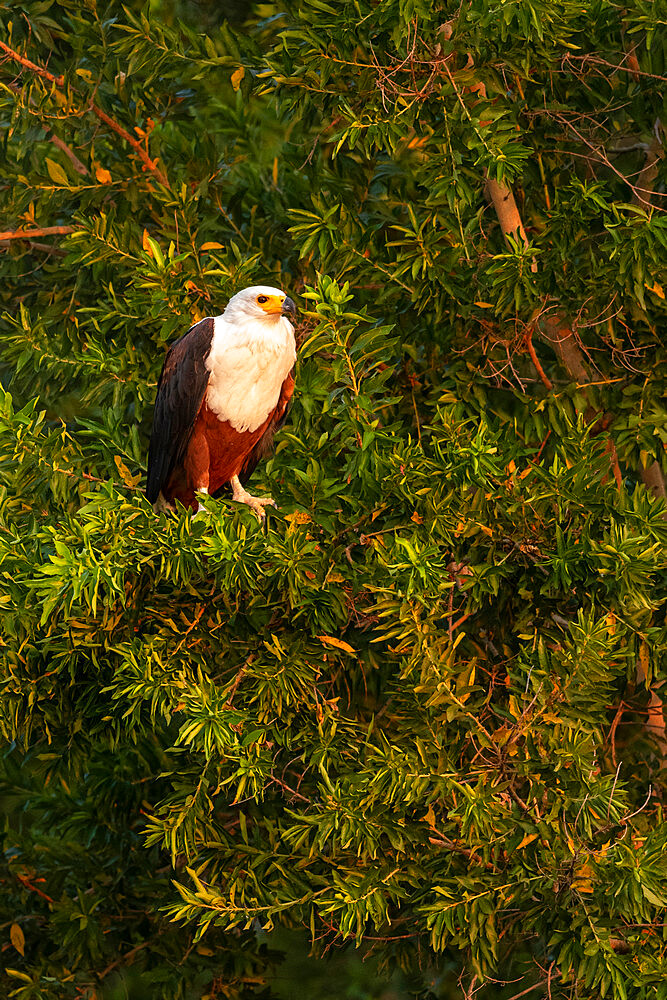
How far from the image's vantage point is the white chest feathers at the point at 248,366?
4.37 meters

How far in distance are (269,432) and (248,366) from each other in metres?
0.43

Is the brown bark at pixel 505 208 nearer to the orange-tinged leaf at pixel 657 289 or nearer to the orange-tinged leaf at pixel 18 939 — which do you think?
the orange-tinged leaf at pixel 657 289

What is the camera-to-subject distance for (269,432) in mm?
4777

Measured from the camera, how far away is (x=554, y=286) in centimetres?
426

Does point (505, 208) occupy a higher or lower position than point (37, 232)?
higher

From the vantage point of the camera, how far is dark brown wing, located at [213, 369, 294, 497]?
464 centimetres

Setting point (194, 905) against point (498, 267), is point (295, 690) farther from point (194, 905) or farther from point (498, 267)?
point (498, 267)

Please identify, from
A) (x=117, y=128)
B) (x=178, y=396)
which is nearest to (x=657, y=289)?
(x=178, y=396)

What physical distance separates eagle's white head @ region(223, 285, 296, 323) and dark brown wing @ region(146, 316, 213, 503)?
130mm

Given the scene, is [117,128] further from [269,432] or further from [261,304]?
[269,432]

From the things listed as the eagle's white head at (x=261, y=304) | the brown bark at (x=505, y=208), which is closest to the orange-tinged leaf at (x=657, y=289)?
the brown bark at (x=505, y=208)

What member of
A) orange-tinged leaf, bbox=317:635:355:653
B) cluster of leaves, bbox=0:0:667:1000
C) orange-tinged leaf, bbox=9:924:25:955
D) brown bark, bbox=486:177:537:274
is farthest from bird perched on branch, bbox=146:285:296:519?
orange-tinged leaf, bbox=9:924:25:955

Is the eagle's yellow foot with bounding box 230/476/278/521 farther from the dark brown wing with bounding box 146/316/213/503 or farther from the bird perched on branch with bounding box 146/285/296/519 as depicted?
the dark brown wing with bounding box 146/316/213/503

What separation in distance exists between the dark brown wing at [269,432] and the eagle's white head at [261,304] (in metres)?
0.32
